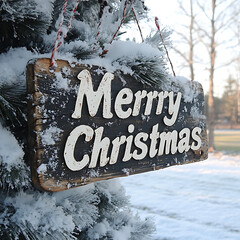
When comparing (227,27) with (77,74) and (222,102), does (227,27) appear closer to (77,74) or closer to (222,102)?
(77,74)

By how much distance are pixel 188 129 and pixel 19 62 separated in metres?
0.77

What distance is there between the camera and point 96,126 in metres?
0.88

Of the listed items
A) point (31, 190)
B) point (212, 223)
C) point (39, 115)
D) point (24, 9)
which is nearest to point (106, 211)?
point (31, 190)

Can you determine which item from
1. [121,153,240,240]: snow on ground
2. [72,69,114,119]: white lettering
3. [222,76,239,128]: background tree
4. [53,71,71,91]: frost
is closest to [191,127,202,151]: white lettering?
[72,69,114,119]: white lettering

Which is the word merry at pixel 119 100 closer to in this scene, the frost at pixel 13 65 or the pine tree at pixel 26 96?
the pine tree at pixel 26 96

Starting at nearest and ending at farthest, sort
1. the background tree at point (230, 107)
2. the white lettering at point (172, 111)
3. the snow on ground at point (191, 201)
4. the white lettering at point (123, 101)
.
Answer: the white lettering at point (123, 101), the white lettering at point (172, 111), the snow on ground at point (191, 201), the background tree at point (230, 107)

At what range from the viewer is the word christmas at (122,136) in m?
0.84

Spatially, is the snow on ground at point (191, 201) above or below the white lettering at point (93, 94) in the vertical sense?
below

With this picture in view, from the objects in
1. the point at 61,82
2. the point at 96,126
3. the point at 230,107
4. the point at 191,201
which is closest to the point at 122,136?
the point at 96,126

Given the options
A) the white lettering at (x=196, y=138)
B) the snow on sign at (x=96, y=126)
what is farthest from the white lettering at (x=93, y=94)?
the white lettering at (x=196, y=138)

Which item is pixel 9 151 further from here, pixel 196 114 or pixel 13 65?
pixel 196 114

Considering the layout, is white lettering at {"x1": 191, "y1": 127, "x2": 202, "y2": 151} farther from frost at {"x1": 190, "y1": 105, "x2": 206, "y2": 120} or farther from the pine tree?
the pine tree

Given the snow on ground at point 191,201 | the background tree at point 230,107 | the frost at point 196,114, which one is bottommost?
the snow on ground at point 191,201

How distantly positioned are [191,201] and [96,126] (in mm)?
3715
